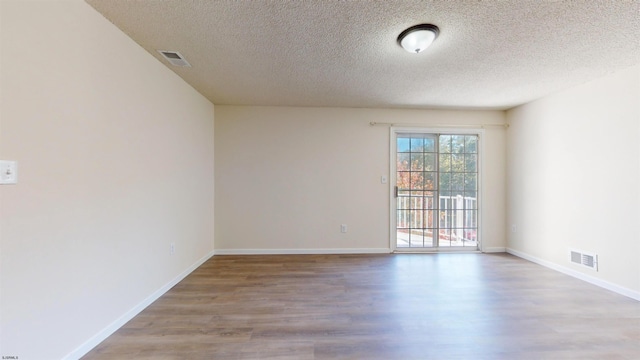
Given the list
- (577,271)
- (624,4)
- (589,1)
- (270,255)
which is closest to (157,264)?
(270,255)

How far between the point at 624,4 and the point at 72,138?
146 inches

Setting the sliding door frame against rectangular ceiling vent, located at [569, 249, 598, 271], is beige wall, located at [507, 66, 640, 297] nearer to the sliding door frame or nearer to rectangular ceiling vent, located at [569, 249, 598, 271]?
rectangular ceiling vent, located at [569, 249, 598, 271]

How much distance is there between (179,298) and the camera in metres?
2.46

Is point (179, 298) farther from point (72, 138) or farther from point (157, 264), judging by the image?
point (72, 138)

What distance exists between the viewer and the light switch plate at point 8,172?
1216mm

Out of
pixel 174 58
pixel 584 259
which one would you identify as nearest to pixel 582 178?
pixel 584 259

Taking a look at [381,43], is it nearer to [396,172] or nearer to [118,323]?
[396,172]

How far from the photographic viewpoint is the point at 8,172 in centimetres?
124

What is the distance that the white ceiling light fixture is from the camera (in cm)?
187

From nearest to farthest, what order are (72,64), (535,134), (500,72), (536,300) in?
(72,64) < (536,300) < (500,72) < (535,134)

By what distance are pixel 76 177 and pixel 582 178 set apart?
16.3 feet

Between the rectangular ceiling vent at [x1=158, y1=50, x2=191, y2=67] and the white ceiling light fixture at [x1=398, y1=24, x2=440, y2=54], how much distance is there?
2040 millimetres

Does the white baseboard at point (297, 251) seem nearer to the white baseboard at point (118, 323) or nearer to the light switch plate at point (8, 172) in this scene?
the white baseboard at point (118, 323)

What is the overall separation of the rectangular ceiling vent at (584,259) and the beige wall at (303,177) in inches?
89.8
